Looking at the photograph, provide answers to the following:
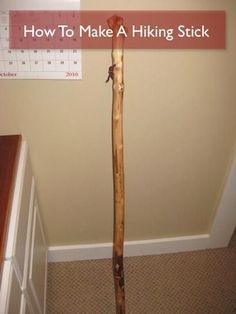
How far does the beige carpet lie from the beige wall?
6.3 inches

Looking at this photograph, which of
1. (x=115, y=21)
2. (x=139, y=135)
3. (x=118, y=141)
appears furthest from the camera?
(x=139, y=135)

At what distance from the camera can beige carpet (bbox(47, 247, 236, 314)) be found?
1.36 m

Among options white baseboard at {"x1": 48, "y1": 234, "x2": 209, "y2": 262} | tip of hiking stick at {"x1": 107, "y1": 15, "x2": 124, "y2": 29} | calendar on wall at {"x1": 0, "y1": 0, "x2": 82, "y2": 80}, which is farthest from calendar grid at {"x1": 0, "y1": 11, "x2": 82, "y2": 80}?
white baseboard at {"x1": 48, "y1": 234, "x2": 209, "y2": 262}

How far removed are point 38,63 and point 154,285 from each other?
45.8 inches

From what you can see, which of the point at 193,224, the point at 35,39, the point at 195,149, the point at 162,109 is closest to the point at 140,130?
the point at 162,109

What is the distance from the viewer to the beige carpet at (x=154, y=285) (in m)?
1.36

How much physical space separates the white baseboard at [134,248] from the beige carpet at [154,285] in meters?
0.03

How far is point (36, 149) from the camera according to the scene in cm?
113

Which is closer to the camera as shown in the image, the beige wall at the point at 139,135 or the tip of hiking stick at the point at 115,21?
the tip of hiking stick at the point at 115,21
